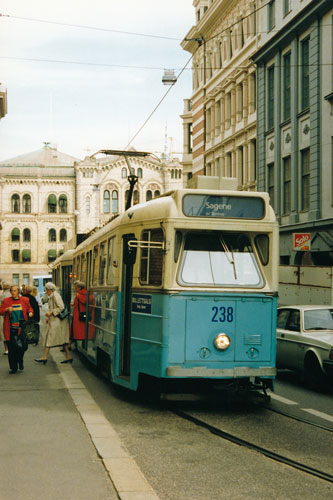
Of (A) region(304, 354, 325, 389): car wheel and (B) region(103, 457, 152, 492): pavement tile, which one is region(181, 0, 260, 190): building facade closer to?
(A) region(304, 354, 325, 389): car wheel

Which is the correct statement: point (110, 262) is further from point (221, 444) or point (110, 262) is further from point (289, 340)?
point (221, 444)

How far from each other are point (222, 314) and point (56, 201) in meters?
77.9

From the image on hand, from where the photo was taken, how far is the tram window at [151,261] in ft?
31.9

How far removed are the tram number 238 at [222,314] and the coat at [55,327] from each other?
6131mm

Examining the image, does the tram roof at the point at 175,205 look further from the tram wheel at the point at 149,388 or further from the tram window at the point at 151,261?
the tram wheel at the point at 149,388

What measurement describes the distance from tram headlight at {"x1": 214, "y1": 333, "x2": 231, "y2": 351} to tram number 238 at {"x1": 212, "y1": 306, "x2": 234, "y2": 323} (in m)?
0.18

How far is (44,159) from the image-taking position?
92.4 meters

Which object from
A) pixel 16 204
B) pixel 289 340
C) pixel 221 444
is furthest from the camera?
pixel 16 204

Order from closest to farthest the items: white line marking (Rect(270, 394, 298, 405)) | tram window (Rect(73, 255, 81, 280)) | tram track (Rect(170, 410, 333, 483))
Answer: tram track (Rect(170, 410, 333, 483)) < white line marking (Rect(270, 394, 298, 405)) < tram window (Rect(73, 255, 81, 280))

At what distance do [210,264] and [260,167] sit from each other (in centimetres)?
2485

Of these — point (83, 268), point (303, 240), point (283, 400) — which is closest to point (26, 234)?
point (303, 240)

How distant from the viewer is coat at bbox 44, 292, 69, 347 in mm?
15133

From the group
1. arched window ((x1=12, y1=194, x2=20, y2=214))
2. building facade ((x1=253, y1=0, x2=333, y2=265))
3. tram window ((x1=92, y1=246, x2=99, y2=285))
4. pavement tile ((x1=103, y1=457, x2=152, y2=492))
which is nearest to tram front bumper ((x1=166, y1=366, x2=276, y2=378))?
pavement tile ((x1=103, y1=457, x2=152, y2=492))

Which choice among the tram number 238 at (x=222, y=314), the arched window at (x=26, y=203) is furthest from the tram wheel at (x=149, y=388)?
the arched window at (x=26, y=203)
